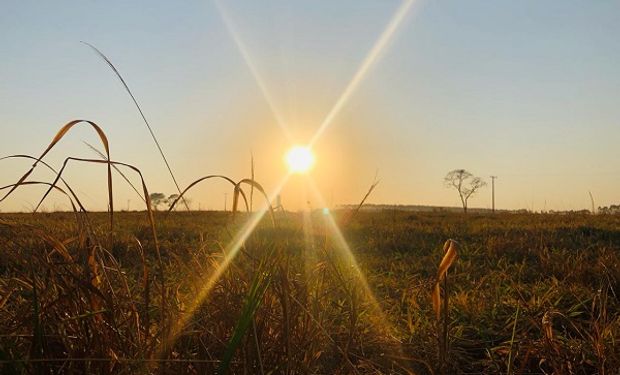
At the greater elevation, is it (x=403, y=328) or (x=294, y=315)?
(x=294, y=315)

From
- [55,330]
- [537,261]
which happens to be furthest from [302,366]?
[537,261]

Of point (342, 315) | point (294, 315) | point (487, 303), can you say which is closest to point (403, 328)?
point (342, 315)

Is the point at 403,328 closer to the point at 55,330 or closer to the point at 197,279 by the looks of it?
the point at 197,279

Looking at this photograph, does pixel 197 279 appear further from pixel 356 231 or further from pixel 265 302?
pixel 356 231

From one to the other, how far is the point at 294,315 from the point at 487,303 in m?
2.05

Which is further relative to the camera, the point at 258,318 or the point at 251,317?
the point at 258,318

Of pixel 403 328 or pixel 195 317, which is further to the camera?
pixel 403 328

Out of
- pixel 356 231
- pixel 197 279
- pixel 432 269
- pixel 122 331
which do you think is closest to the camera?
pixel 122 331

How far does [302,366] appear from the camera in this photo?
6.04 ft

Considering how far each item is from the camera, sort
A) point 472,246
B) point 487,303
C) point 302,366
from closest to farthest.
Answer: point 302,366 < point 487,303 < point 472,246

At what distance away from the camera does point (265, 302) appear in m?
1.87

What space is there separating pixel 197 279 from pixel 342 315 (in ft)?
3.95

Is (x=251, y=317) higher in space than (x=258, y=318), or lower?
higher

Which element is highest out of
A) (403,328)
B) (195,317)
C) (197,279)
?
(197,279)
